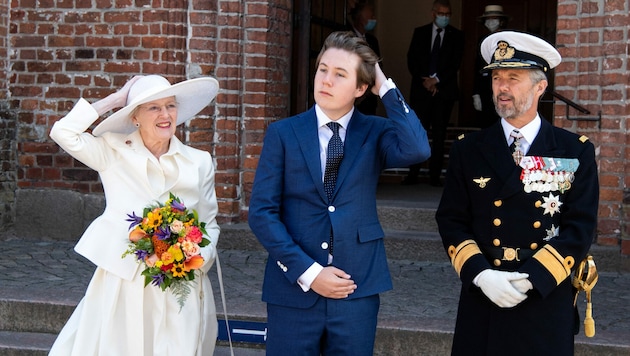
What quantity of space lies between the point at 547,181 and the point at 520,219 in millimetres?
179

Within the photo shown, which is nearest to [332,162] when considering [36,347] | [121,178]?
[121,178]

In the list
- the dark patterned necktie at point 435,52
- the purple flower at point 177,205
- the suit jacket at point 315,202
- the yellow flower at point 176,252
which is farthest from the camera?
the dark patterned necktie at point 435,52

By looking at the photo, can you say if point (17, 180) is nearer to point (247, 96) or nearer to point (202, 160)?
point (247, 96)

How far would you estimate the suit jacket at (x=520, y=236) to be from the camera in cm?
364

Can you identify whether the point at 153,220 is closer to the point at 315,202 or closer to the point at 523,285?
the point at 315,202

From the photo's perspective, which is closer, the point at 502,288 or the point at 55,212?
the point at 502,288

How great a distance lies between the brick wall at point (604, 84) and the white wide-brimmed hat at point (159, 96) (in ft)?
11.1

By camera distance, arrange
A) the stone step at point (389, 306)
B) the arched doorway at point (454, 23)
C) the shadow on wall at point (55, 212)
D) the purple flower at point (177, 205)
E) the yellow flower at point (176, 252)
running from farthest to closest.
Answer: the arched doorway at point (454, 23)
the shadow on wall at point (55, 212)
the stone step at point (389, 306)
the purple flower at point (177, 205)
the yellow flower at point (176, 252)

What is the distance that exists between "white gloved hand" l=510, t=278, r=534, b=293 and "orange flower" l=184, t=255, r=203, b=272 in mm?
1382

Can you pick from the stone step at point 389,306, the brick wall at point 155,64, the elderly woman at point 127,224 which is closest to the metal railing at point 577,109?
the stone step at point 389,306

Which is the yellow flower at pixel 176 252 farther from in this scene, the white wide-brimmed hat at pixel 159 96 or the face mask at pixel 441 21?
the face mask at pixel 441 21

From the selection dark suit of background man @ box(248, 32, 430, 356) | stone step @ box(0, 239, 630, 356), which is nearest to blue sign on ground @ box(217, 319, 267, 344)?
stone step @ box(0, 239, 630, 356)

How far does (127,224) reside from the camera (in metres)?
4.38

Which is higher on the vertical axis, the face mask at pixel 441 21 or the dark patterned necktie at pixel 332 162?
the face mask at pixel 441 21
